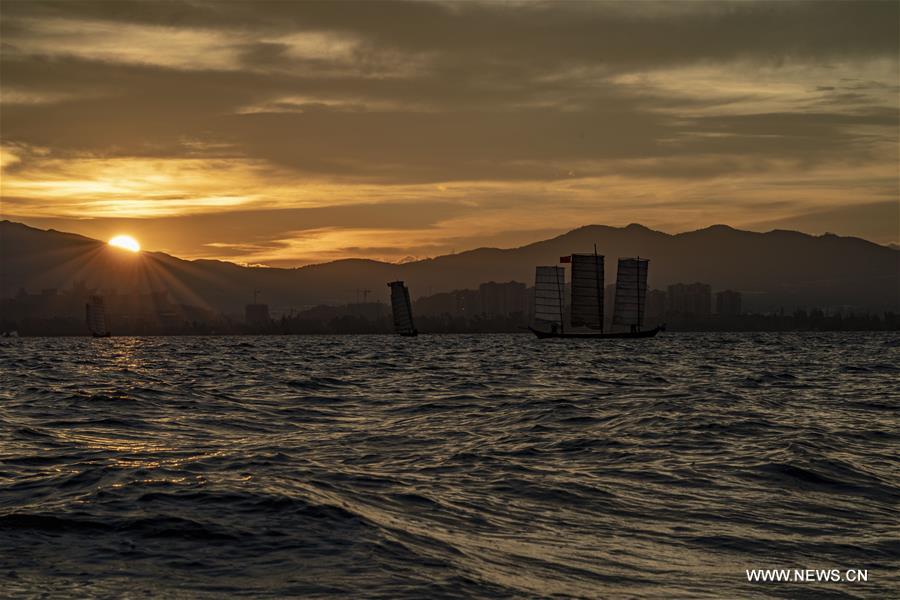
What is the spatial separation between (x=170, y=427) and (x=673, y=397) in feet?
72.6

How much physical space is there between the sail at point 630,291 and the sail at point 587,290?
381 centimetres

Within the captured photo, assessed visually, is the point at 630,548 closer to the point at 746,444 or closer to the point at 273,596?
the point at 273,596

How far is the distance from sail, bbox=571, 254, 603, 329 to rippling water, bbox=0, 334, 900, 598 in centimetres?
15165

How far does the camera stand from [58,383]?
5459 cm

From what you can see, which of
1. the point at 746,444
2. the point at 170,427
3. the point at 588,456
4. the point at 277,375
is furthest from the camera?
the point at 277,375

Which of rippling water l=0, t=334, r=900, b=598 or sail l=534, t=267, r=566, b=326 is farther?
sail l=534, t=267, r=566, b=326

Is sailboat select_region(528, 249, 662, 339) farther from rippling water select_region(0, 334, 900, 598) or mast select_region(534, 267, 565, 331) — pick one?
rippling water select_region(0, 334, 900, 598)

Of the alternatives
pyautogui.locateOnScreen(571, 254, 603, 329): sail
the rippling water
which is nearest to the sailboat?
pyautogui.locateOnScreen(571, 254, 603, 329): sail

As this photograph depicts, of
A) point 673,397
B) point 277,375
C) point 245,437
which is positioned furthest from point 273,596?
point 277,375

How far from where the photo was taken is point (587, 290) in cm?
19050

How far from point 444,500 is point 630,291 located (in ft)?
587

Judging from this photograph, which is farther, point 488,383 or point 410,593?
point 488,383

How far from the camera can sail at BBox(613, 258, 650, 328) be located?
189625 mm

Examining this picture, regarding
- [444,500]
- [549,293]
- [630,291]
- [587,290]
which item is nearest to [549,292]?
[549,293]
